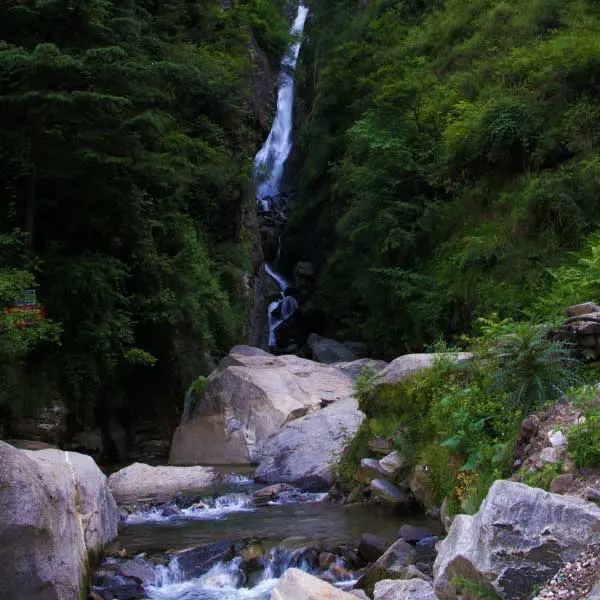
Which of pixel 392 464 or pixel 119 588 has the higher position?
pixel 392 464

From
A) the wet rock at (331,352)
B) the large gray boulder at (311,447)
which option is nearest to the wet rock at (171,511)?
the large gray boulder at (311,447)

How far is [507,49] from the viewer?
2097 cm

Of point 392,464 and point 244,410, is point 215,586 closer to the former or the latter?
point 392,464

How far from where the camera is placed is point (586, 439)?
19.0ft

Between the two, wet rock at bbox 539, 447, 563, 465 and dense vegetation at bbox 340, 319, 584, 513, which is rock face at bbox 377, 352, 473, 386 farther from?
wet rock at bbox 539, 447, 563, 465

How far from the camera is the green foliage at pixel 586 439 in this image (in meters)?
5.65

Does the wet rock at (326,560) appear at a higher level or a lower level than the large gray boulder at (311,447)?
higher

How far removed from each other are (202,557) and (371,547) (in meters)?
1.86

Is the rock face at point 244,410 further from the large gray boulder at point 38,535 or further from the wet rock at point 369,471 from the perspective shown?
the large gray boulder at point 38,535

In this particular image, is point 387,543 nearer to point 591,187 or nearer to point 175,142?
point 591,187

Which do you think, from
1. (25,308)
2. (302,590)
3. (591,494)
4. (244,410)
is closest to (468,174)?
(244,410)

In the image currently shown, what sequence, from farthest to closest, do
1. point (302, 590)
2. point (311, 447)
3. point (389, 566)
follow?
point (311, 447), point (389, 566), point (302, 590)

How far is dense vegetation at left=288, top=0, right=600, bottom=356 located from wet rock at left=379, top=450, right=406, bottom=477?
11.0ft

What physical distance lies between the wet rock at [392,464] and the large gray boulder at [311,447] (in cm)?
149
